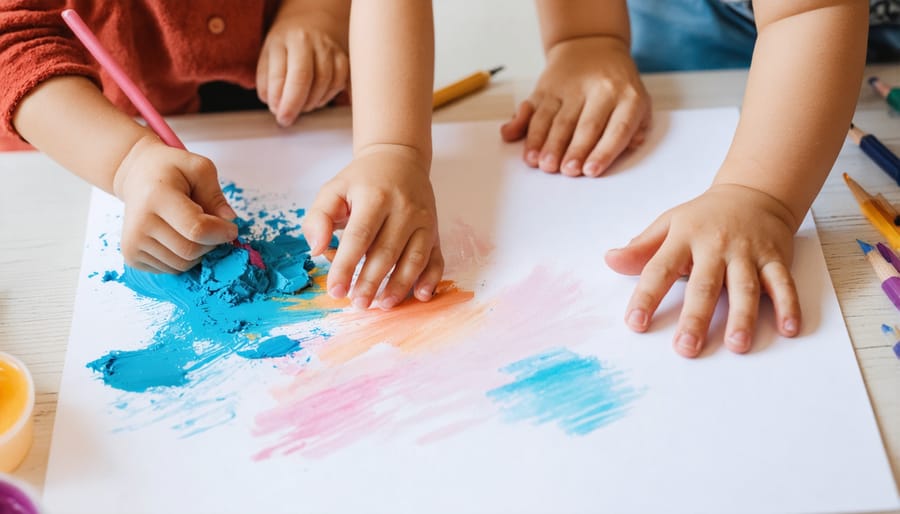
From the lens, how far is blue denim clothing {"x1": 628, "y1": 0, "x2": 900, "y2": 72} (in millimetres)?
1021

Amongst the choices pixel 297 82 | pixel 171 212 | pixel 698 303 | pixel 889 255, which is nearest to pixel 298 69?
pixel 297 82

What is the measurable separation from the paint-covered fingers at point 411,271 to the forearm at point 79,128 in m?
0.25

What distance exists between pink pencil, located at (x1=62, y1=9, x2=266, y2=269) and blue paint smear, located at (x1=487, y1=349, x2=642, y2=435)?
0.23 meters

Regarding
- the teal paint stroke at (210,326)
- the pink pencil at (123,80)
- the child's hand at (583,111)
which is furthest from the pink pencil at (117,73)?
the child's hand at (583,111)

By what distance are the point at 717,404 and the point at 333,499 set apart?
0.26m

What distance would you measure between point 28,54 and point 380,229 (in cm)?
36

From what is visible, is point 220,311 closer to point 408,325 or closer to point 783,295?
point 408,325

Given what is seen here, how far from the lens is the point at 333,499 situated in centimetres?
51

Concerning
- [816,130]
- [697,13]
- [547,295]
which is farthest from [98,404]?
[697,13]

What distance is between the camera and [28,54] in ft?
2.36

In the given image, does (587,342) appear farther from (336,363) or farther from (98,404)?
(98,404)

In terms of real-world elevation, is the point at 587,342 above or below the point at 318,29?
below

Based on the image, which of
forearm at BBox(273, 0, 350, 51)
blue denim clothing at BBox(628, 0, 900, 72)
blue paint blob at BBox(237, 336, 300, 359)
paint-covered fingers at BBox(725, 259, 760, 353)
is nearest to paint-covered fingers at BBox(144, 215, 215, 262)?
blue paint blob at BBox(237, 336, 300, 359)

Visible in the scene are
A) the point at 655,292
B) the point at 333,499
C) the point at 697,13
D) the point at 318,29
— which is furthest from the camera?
the point at 697,13
